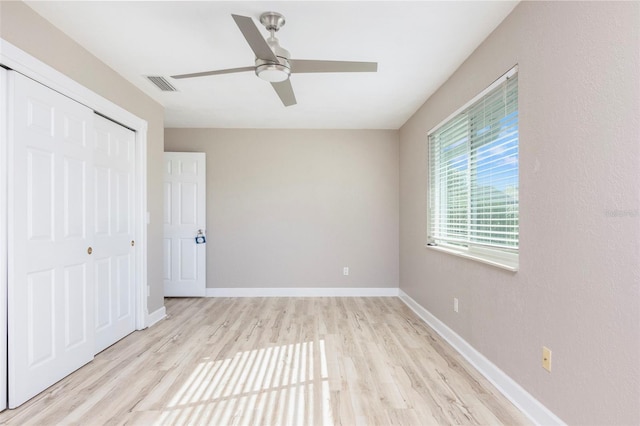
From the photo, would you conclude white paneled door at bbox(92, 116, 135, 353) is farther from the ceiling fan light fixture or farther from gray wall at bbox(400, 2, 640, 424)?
gray wall at bbox(400, 2, 640, 424)

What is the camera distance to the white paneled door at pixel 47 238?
1.97 m

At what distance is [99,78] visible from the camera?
2723 millimetres

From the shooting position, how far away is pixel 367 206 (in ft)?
15.8

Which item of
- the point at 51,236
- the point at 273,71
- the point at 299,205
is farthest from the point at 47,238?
the point at 299,205

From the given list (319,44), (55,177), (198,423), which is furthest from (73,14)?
(198,423)

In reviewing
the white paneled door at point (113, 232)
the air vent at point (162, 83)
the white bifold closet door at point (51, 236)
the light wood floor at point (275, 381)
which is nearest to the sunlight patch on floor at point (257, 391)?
the light wood floor at point (275, 381)

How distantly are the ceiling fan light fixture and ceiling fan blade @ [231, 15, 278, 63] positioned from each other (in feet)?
0.14

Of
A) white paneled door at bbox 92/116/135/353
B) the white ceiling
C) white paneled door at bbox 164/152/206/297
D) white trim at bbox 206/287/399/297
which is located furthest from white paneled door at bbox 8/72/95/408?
white trim at bbox 206/287/399/297

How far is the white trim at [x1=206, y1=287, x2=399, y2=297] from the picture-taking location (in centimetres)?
474

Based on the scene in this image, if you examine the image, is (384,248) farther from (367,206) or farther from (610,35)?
(610,35)

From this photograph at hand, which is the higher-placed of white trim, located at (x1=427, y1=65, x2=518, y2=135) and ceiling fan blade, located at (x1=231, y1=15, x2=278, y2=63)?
ceiling fan blade, located at (x1=231, y1=15, x2=278, y2=63)

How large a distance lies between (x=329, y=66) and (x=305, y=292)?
11.4 ft

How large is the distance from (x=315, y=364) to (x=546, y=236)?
1.83 m

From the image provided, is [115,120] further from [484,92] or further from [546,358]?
[546,358]
